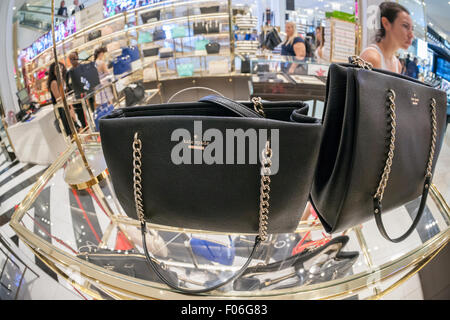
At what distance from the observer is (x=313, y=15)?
1.40 ft

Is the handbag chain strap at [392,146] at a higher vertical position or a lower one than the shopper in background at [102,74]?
lower

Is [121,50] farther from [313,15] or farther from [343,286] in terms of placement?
[343,286]

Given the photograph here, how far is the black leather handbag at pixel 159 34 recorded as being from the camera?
0.41 m

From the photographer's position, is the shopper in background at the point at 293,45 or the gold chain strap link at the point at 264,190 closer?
the gold chain strap link at the point at 264,190

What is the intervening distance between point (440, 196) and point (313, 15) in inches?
16.4

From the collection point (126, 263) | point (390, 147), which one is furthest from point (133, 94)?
point (390, 147)

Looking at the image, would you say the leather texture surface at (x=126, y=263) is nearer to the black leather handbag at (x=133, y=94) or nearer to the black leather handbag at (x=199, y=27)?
the black leather handbag at (x=133, y=94)

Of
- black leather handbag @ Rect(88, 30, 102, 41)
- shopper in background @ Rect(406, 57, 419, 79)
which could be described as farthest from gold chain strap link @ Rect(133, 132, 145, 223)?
shopper in background @ Rect(406, 57, 419, 79)

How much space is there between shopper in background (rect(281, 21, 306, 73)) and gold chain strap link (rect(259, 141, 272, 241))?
0.29m

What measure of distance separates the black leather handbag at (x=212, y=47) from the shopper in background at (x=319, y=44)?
0.19 meters

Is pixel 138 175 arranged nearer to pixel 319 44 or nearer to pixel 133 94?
pixel 133 94

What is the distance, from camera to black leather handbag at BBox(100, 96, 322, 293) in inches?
9.6

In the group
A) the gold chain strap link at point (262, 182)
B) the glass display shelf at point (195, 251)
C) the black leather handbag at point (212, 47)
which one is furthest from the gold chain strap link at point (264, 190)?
the black leather handbag at point (212, 47)

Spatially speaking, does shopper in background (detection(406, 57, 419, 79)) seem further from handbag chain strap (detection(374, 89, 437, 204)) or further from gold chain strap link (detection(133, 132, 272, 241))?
gold chain strap link (detection(133, 132, 272, 241))
